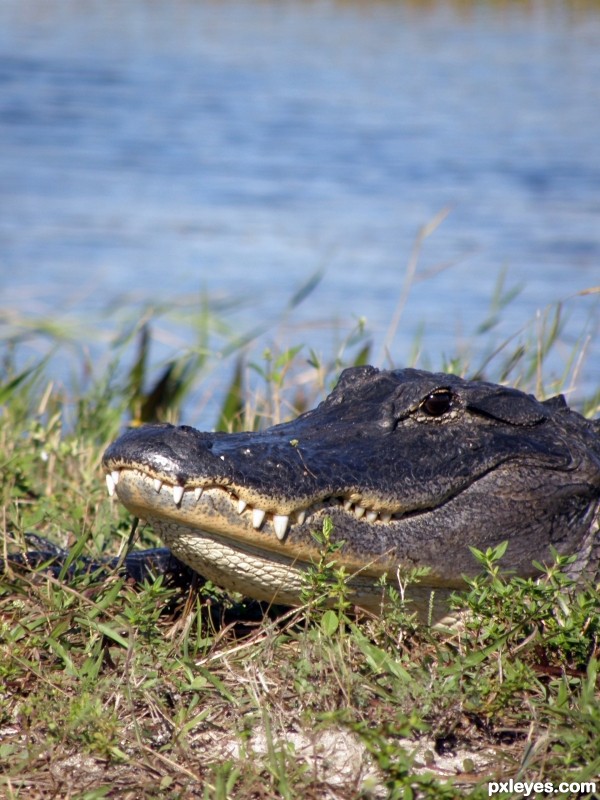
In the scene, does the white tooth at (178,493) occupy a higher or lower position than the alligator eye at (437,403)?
higher

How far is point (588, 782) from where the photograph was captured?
2232 millimetres

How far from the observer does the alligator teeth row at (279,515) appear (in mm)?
2533

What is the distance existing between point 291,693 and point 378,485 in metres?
0.59

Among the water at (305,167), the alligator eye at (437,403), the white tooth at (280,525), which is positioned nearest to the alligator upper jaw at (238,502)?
the white tooth at (280,525)

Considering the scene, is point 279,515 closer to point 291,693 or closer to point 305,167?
point 291,693

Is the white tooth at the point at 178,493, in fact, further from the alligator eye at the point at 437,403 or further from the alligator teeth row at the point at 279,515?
the alligator eye at the point at 437,403

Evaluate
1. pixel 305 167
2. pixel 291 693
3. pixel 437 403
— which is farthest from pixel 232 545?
pixel 305 167

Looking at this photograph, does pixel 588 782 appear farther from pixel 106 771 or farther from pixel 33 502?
pixel 33 502

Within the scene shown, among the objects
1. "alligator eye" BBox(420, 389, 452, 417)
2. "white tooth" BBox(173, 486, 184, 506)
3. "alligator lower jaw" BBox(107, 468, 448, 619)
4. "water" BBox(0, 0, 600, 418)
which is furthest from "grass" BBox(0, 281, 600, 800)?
"water" BBox(0, 0, 600, 418)

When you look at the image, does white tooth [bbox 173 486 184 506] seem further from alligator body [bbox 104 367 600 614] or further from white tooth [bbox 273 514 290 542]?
white tooth [bbox 273 514 290 542]

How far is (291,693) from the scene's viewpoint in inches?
100

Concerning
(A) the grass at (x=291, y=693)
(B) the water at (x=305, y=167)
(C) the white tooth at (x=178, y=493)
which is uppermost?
(C) the white tooth at (x=178, y=493)

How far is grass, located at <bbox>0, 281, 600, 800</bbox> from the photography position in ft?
7.48

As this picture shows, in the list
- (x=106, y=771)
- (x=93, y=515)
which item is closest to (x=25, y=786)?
(x=106, y=771)
